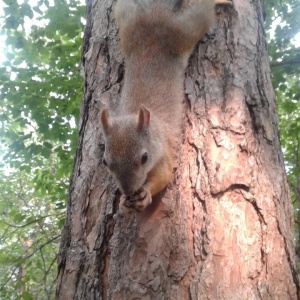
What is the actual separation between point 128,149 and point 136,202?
26 cm

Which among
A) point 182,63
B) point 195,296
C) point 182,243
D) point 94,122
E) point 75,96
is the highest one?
point 75,96

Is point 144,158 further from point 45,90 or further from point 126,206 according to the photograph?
point 45,90

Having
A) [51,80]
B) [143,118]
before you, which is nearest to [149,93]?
[143,118]

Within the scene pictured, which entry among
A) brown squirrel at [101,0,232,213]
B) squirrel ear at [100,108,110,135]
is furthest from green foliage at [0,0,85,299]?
squirrel ear at [100,108,110,135]

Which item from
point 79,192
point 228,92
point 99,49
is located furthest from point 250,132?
Answer: point 99,49

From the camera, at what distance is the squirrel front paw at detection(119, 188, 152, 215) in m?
1.57

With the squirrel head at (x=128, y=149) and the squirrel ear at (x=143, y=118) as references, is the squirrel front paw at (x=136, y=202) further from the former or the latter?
the squirrel ear at (x=143, y=118)

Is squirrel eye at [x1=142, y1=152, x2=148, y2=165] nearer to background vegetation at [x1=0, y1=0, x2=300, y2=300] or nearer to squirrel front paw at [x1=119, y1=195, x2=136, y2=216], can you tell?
squirrel front paw at [x1=119, y1=195, x2=136, y2=216]

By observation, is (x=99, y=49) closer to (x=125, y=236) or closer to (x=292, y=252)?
(x=125, y=236)

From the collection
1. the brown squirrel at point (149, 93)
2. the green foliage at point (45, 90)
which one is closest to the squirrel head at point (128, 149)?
the brown squirrel at point (149, 93)

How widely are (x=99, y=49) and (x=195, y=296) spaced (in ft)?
4.64

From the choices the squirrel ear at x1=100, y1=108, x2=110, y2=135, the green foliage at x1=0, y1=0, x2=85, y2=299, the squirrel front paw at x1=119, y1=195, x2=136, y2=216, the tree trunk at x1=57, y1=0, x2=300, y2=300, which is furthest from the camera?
the green foliage at x1=0, y1=0, x2=85, y2=299

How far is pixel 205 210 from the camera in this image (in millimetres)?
1556

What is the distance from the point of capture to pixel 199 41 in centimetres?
207
